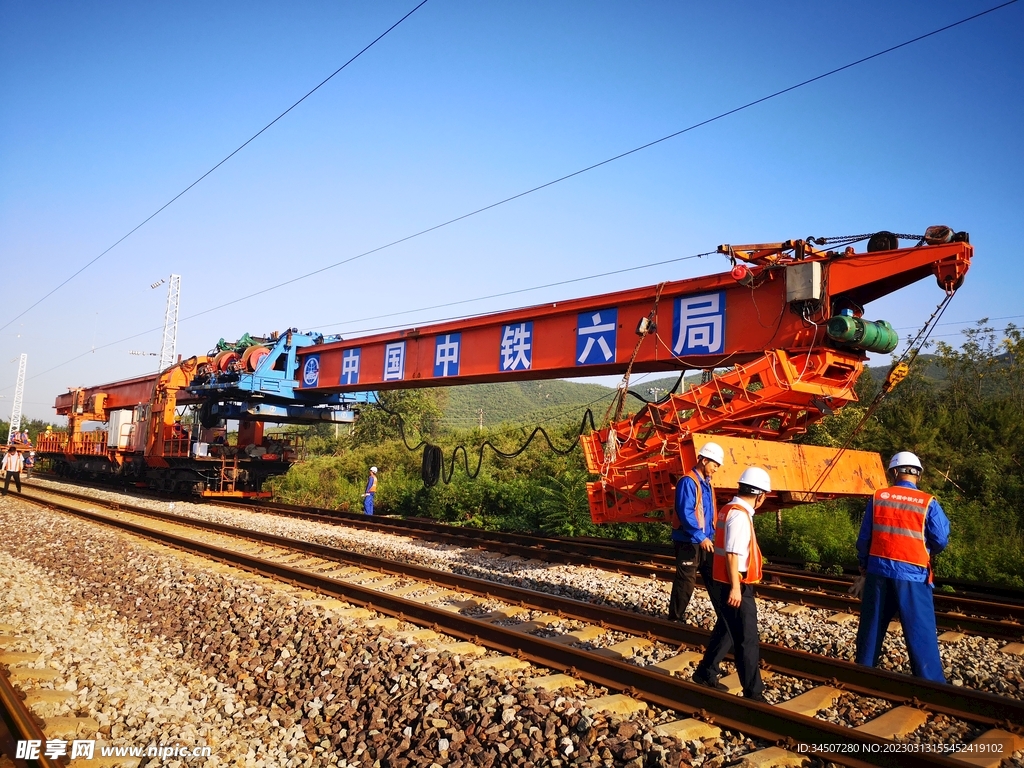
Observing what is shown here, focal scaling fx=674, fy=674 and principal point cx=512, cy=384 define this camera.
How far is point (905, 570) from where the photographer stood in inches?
186

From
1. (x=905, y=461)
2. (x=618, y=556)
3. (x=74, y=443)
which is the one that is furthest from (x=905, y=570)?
(x=74, y=443)

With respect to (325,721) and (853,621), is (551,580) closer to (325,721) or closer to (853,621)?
(853,621)

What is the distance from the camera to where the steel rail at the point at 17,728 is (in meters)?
3.68

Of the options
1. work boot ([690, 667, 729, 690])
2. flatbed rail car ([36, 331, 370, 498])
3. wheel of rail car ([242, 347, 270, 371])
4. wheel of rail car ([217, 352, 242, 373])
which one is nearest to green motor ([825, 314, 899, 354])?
work boot ([690, 667, 729, 690])

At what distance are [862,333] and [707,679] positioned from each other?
441 cm

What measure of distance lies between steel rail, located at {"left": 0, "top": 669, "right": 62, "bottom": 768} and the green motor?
7274 millimetres

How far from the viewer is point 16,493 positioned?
20.1m

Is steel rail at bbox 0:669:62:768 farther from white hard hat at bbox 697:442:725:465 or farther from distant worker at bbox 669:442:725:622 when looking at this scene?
white hard hat at bbox 697:442:725:465

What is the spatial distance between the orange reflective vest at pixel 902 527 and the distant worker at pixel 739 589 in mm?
1041

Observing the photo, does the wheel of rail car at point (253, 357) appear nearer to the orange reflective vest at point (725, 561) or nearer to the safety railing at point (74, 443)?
the safety railing at point (74, 443)

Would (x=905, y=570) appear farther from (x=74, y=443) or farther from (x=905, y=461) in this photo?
(x=74, y=443)

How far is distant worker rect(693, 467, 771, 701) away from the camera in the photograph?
4297 millimetres

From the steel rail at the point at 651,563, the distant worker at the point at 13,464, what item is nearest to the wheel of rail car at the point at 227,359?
the steel rail at the point at 651,563

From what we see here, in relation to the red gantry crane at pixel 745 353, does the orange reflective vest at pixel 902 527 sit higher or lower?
lower
